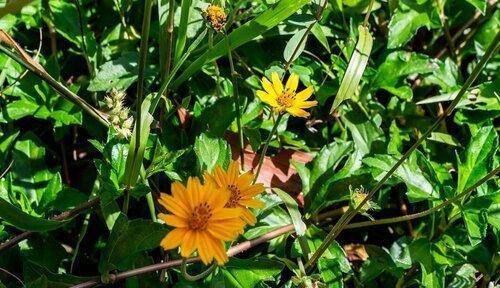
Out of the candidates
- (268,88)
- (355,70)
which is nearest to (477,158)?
(355,70)

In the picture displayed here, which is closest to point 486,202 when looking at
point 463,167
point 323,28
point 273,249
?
point 463,167

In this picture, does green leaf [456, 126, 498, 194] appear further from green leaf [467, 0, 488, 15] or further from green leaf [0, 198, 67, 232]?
green leaf [0, 198, 67, 232]

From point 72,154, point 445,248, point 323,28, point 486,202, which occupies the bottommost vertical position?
A: point 445,248

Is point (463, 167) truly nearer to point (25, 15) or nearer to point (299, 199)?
point (299, 199)

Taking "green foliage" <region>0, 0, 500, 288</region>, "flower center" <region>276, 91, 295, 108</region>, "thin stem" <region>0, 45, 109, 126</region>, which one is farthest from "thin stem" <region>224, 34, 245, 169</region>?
"thin stem" <region>0, 45, 109, 126</region>

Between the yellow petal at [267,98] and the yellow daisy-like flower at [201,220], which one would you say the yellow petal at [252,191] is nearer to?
the yellow daisy-like flower at [201,220]
